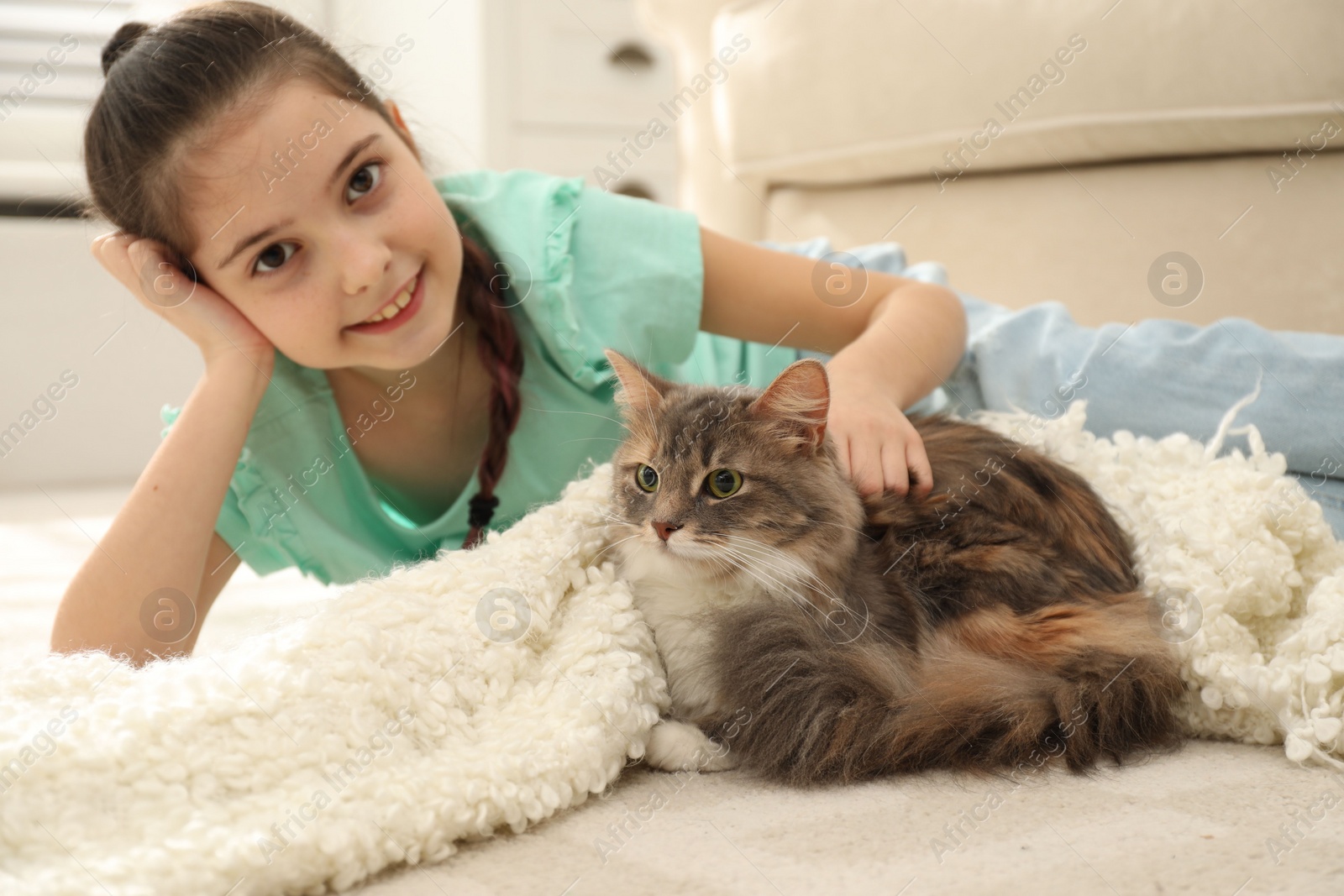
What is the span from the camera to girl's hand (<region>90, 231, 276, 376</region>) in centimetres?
146

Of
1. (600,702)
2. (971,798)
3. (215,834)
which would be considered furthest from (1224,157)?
(215,834)

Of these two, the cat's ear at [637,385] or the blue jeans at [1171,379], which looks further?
the blue jeans at [1171,379]

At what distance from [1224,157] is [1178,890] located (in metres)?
1.62

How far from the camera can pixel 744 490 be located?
45.3 inches

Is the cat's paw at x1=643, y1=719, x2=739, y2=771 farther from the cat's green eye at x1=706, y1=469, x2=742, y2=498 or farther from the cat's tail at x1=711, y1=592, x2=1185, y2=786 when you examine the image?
the cat's green eye at x1=706, y1=469, x2=742, y2=498

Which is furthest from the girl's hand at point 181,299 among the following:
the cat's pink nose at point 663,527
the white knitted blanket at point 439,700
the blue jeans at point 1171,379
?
the blue jeans at point 1171,379

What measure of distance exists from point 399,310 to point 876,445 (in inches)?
30.0

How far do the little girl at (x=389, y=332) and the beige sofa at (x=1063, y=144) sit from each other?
0.42 meters

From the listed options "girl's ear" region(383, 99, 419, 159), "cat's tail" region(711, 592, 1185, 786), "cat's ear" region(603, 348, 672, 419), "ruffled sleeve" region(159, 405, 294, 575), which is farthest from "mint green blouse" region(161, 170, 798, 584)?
"cat's tail" region(711, 592, 1185, 786)

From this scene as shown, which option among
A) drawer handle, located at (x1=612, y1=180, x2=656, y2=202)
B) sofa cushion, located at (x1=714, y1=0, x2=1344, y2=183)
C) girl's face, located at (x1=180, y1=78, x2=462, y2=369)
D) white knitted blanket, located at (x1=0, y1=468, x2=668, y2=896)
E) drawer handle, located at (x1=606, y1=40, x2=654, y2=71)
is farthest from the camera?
drawer handle, located at (x1=612, y1=180, x2=656, y2=202)

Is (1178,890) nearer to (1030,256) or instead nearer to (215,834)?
(215,834)

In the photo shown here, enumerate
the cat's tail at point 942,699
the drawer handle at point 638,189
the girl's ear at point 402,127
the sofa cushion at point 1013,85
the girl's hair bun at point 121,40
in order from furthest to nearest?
the drawer handle at point 638,189 → the sofa cushion at point 1013,85 → the girl's ear at point 402,127 → the girl's hair bun at point 121,40 → the cat's tail at point 942,699

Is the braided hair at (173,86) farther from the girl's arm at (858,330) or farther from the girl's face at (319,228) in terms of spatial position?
the girl's arm at (858,330)

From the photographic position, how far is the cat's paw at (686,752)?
3.42 feet
